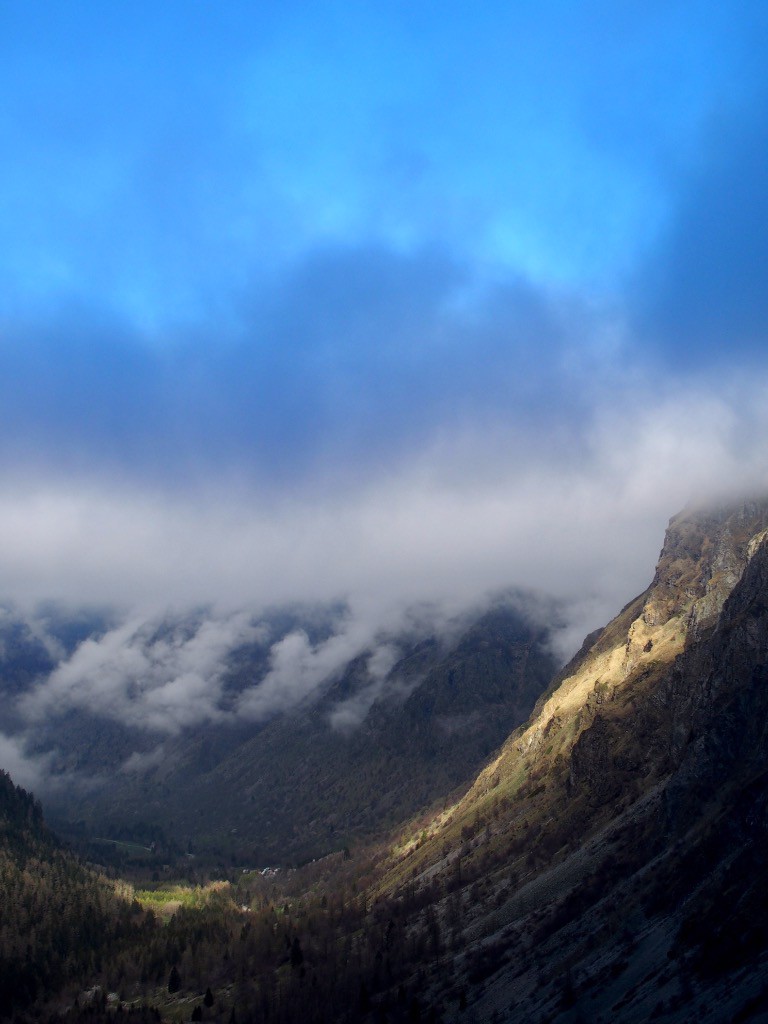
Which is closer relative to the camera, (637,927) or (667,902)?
(637,927)

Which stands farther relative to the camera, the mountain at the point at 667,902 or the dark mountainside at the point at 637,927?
the dark mountainside at the point at 637,927

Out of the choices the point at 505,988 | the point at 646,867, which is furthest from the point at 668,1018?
the point at 646,867

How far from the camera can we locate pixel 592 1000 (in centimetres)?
11000

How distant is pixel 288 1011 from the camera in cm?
17025

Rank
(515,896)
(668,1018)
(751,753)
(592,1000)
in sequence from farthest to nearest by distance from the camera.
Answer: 1. (515,896)
2. (751,753)
3. (592,1000)
4. (668,1018)

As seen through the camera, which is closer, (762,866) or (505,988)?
(762,866)

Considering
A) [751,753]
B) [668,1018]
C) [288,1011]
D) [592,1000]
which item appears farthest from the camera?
[288,1011]

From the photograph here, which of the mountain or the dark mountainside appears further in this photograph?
the dark mountainside

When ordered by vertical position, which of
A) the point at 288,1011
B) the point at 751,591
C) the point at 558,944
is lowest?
the point at 558,944

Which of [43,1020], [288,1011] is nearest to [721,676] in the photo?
[288,1011]

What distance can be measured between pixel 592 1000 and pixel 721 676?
87739 mm

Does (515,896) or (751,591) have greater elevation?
(751,591)

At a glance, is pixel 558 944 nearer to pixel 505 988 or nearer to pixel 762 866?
pixel 505 988

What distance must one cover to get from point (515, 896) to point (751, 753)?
74.8 m
